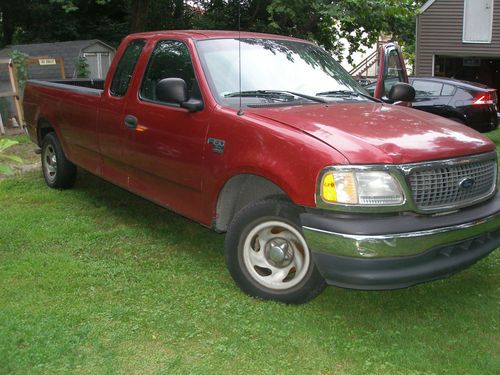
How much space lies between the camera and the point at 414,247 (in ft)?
Result: 10.9

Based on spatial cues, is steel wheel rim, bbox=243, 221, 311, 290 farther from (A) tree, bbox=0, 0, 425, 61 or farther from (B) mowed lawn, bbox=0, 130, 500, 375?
(A) tree, bbox=0, 0, 425, 61

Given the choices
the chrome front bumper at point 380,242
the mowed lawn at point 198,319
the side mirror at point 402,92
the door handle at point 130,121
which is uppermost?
the side mirror at point 402,92

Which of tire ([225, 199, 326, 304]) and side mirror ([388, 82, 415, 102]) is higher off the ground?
side mirror ([388, 82, 415, 102])

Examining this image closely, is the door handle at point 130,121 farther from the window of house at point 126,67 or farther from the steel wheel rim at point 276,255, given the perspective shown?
the steel wheel rim at point 276,255

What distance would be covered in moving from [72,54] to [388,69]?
11214 millimetres

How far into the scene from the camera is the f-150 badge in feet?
13.4

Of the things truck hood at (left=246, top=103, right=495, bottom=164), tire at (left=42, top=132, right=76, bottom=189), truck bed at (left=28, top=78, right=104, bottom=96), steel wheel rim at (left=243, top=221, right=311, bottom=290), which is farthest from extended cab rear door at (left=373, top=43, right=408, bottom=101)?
tire at (left=42, top=132, right=76, bottom=189)

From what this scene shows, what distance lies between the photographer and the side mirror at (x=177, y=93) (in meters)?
4.18

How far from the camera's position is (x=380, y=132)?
3.68m

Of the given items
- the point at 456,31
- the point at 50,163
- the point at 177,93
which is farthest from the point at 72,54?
the point at 456,31

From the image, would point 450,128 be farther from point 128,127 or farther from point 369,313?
point 128,127

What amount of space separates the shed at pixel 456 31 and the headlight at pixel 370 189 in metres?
22.2

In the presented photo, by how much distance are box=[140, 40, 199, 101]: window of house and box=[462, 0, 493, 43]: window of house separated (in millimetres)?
21861

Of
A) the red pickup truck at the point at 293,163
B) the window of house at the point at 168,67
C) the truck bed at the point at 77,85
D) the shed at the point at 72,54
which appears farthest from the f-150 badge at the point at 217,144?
the shed at the point at 72,54
